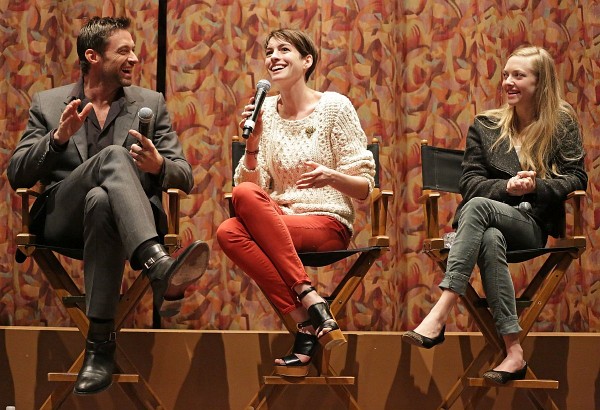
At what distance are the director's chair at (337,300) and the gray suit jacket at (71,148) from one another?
0.26 metres

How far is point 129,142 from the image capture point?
10.3 ft

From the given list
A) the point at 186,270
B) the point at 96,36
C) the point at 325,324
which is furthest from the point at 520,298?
the point at 96,36

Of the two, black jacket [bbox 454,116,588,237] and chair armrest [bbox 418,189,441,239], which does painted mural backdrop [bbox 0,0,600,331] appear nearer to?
black jacket [bbox 454,116,588,237]

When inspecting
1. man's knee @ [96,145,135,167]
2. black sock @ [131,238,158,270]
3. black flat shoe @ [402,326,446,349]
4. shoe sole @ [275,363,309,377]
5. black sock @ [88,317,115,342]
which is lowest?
shoe sole @ [275,363,309,377]

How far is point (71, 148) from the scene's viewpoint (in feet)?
10.2

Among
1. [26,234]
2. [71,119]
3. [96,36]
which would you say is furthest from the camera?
[96,36]

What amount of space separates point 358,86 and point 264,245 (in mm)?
1308

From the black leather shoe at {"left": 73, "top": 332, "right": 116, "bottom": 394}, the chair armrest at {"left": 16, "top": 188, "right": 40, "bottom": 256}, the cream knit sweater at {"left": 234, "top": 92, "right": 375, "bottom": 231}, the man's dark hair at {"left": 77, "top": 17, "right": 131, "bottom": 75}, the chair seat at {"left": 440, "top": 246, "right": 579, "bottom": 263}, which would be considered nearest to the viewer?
the black leather shoe at {"left": 73, "top": 332, "right": 116, "bottom": 394}

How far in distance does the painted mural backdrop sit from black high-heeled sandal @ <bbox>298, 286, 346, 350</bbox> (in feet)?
3.53

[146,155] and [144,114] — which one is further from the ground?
[144,114]

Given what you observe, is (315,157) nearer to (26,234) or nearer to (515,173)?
(515,173)

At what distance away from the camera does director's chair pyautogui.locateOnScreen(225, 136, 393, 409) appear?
9.41 ft

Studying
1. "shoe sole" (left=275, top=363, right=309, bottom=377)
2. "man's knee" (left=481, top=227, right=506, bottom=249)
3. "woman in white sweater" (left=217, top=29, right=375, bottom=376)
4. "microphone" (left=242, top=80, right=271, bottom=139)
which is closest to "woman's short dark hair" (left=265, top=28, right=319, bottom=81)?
"woman in white sweater" (left=217, top=29, right=375, bottom=376)

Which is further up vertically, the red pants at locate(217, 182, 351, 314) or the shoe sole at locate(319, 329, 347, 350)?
the red pants at locate(217, 182, 351, 314)
